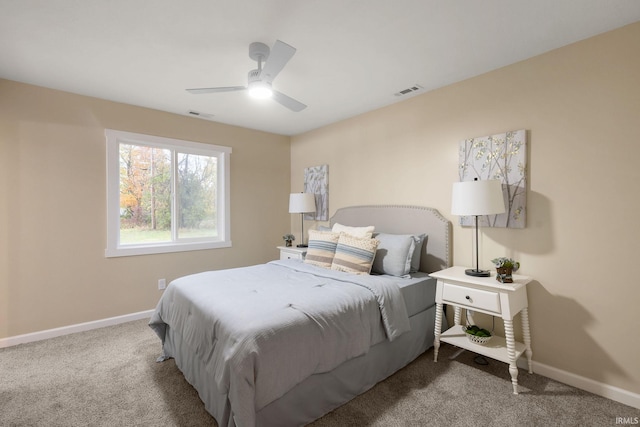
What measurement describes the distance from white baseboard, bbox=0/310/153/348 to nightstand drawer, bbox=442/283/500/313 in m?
3.33

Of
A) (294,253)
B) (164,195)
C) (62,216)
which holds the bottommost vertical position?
(294,253)

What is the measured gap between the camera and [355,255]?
108 inches

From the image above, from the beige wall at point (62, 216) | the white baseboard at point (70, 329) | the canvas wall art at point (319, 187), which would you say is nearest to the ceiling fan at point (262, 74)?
the beige wall at point (62, 216)

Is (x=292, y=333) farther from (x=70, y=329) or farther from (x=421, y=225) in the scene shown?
(x=70, y=329)

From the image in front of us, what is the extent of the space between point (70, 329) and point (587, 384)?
458 cm

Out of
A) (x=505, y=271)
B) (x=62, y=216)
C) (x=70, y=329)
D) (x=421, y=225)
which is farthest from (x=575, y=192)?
(x=70, y=329)

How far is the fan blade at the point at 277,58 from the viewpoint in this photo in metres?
1.78

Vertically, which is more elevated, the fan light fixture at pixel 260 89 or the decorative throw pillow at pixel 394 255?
the fan light fixture at pixel 260 89

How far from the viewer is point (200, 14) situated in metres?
1.84

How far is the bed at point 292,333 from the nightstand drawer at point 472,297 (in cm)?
25

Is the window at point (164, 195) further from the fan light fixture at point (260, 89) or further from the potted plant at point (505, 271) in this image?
the potted plant at point (505, 271)

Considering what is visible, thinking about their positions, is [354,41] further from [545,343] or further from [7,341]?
[7,341]

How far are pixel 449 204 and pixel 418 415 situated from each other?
1827 millimetres

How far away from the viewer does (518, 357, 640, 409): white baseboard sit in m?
1.93
